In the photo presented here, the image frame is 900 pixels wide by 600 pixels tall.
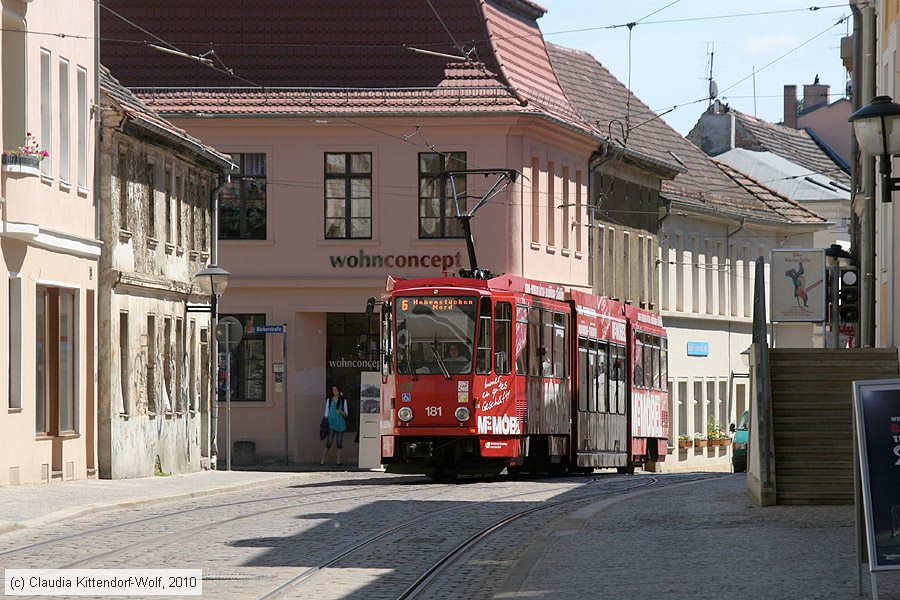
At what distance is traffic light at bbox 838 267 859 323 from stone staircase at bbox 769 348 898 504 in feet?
36.5

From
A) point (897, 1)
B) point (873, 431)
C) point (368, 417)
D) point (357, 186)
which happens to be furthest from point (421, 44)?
point (873, 431)

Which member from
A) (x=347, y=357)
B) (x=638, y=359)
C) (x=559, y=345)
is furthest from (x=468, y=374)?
(x=347, y=357)

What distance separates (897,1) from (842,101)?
211ft

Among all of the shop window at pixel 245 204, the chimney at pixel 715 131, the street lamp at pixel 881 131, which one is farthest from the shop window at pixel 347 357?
the chimney at pixel 715 131

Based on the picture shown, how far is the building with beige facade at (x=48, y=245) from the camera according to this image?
28.4m

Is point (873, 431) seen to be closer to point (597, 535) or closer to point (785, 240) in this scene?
point (597, 535)

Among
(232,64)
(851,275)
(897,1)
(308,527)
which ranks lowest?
(308,527)

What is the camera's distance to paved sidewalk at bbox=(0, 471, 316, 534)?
22.0 meters

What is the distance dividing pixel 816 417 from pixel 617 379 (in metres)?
15.1

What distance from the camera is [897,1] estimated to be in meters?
25.7

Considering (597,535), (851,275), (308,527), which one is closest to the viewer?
(597,535)

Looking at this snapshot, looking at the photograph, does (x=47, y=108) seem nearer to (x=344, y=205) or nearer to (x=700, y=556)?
(x=700, y=556)

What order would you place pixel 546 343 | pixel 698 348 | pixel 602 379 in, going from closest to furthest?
pixel 546 343, pixel 602 379, pixel 698 348

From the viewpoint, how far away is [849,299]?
116 feet
